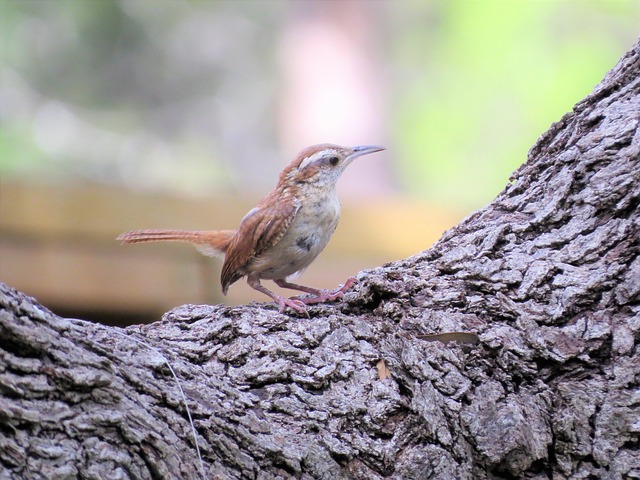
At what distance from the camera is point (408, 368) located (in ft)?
7.98

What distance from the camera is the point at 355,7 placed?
1145cm

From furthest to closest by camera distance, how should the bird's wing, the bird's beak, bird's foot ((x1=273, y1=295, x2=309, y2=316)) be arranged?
the bird's beak
the bird's wing
bird's foot ((x1=273, y1=295, x2=309, y2=316))

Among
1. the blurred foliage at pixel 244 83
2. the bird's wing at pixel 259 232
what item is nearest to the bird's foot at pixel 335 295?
the bird's wing at pixel 259 232

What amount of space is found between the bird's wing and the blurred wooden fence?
66.4 inches

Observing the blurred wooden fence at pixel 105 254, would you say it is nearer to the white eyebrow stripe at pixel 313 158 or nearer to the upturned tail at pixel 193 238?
the upturned tail at pixel 193 238

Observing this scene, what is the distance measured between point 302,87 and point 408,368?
8987mm

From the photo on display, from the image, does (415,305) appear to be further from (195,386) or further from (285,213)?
(285,213)

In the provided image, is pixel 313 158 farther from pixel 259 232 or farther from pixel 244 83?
pixel 244 83

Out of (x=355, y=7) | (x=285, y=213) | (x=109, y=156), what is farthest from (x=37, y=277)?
(x=355, y=7)

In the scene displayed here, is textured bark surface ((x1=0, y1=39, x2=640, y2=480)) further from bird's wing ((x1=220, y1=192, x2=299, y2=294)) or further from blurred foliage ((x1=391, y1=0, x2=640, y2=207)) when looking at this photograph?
blurred foliage ((x1=391, y1=0, x2=640, y2=207))

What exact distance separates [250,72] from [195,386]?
12.7m

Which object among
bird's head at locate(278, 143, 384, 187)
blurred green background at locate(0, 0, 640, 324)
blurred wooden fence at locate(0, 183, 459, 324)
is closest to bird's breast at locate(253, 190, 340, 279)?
bird's head at locate(278, 143, 384, 187)

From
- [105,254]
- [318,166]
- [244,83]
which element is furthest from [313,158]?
[244,83]

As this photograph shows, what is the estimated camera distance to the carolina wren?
11.8 feet
